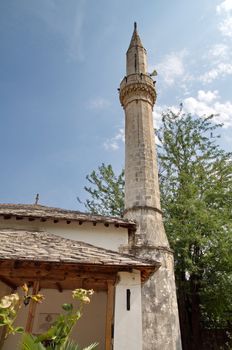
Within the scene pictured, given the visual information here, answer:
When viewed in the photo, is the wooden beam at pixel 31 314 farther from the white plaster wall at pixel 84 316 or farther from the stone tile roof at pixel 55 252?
the white plaster wall at pixel 84 316

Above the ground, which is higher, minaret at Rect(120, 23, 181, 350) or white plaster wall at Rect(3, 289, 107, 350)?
minaret at Rect(120, 23, 181, 350)

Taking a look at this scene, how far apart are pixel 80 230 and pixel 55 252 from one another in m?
2.48

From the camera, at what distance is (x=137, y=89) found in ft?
46.7

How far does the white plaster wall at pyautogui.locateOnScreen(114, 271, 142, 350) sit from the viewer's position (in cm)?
612

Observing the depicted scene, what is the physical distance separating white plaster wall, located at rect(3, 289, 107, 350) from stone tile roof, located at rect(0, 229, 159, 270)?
2.61 meters

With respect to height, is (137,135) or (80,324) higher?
(137,135)

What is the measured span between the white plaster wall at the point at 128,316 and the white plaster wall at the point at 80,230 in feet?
7.10

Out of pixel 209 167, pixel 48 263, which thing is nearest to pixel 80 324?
pixel 48 263

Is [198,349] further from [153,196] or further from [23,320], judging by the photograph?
[23,320]

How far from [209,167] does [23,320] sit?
501 inches

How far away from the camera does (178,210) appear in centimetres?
1498

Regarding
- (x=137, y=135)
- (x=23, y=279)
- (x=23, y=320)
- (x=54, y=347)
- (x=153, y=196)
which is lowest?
(x=54, y=347)

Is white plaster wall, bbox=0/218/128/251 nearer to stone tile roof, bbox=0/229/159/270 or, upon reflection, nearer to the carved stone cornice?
stone tile roof, bbox=0/229/159/270

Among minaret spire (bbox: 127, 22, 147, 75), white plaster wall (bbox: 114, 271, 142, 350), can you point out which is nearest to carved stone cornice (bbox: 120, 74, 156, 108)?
minaret spire (bbox: 127, 22, 147, 75)
